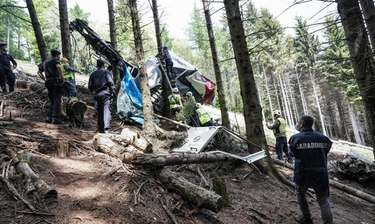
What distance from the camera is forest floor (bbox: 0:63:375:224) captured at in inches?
101

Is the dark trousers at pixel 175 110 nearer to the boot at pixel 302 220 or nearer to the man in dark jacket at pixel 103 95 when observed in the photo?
the man in dark jacket at pixel 103 95

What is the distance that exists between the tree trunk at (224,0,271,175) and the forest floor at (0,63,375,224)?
83 cm

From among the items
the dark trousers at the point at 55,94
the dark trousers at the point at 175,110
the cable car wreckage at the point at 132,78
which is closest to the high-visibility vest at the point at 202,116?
the dark trousers at the point at 175,110

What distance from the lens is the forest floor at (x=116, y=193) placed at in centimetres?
255

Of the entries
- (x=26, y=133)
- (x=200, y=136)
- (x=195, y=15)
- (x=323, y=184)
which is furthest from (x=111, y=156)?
(x=195, y=15)

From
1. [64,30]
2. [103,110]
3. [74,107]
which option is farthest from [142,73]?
[64,30]

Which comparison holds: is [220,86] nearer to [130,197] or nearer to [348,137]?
[130,197]

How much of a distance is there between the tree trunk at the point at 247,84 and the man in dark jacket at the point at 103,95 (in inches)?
134

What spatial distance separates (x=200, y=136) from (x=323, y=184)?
2.81m

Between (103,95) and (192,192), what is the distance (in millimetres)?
3690

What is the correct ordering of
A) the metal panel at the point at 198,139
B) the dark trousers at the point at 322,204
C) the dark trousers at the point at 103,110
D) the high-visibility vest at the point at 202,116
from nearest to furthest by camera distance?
the dark trousers at the point at 322,204, the metal panel at the point at 198,139, the dark trousers at the point at 103,110, the high-visibility vest at the point at 202,116

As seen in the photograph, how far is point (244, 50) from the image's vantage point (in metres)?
5.62

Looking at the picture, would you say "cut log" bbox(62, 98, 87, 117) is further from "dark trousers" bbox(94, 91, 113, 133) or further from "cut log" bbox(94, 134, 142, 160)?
"cut log" bbox(94, 134, 142, 160)

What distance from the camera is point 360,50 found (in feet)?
13.0
